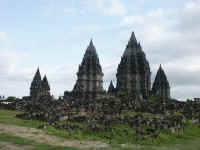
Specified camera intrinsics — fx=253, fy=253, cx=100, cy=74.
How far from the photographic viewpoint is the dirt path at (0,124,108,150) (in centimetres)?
1514

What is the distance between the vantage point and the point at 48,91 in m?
71.5

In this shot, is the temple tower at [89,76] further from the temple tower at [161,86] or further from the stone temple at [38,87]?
the stone temple at [38,87]

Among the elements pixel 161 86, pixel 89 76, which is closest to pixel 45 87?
pixel 89 76

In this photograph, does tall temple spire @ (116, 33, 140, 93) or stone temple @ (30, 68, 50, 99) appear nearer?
tall temple spire @ (116, 33, 140, 93)

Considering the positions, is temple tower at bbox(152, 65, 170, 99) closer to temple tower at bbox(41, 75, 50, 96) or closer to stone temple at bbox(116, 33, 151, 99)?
stone temple at bbox(116, 33, 151, 99)

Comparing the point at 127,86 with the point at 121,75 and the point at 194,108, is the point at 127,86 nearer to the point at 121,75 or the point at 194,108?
the point at 121,75

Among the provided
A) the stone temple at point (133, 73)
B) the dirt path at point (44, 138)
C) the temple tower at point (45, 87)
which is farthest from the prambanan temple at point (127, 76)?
the dirt path at point (44, 138)

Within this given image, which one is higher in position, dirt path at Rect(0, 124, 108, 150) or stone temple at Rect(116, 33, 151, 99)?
stone temple at Rect(116, 33, 151, 99)

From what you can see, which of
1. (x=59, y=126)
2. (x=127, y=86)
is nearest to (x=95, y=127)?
(x=59, y=126)

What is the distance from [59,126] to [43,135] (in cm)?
385

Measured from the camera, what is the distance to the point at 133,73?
174 feet


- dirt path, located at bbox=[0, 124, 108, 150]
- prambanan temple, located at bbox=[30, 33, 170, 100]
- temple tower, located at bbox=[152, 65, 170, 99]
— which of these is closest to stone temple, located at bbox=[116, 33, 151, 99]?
prambanan temple, located at bbox=[30, 33, 170, 100]

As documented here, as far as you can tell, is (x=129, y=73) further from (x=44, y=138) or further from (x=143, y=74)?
(x=44, y=138)

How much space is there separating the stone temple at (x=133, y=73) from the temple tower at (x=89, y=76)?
5.02 metres
